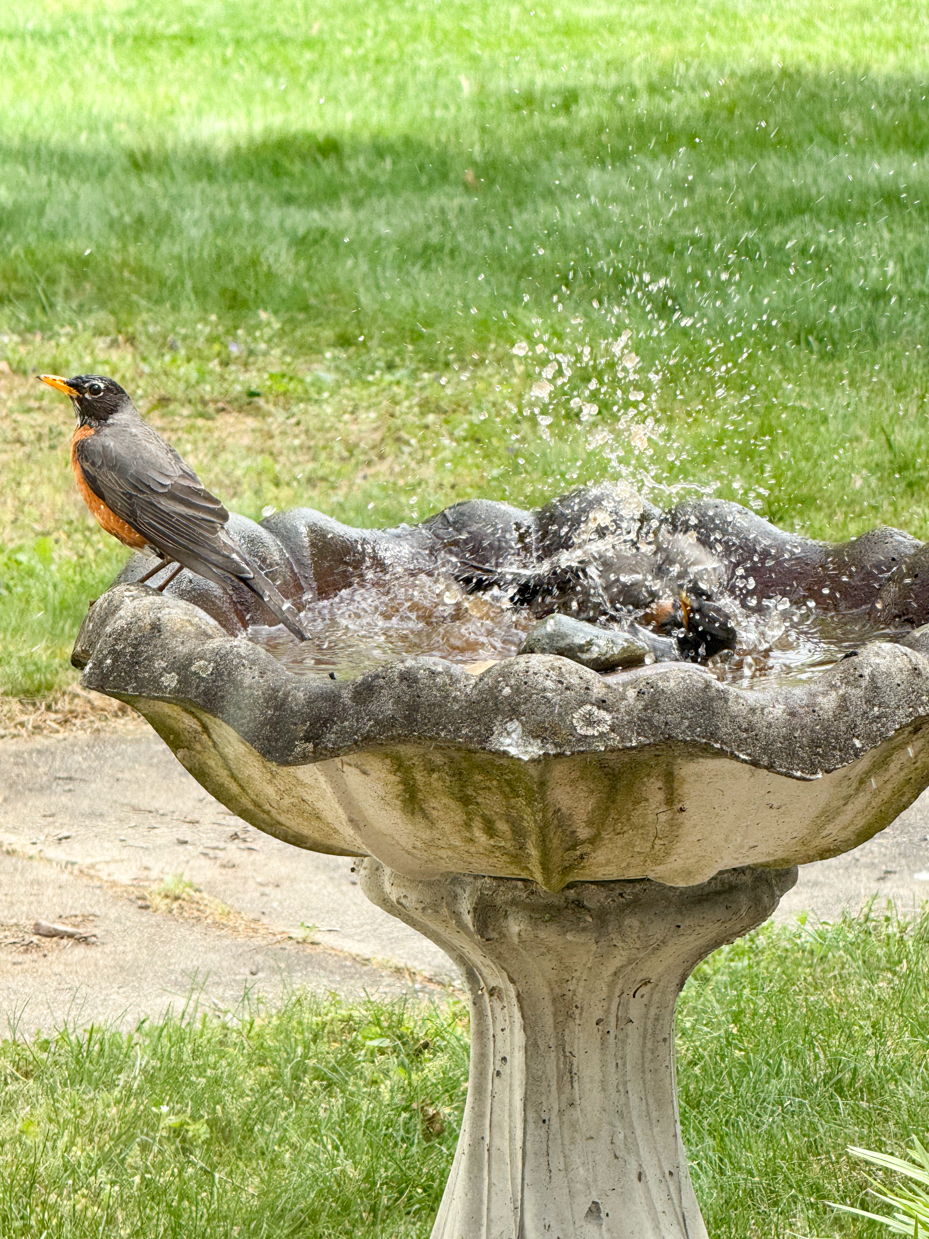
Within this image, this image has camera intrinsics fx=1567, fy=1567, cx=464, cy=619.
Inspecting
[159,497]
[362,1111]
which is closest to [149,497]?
[159,497]

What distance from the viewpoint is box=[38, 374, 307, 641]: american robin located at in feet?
8.77

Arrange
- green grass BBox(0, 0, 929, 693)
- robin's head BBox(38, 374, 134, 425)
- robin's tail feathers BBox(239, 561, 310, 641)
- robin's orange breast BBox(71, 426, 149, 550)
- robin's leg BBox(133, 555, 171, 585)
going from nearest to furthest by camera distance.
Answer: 1. robin's tail feathers BBox(239, 561, 310, 641)
2. robin's leg BBox(133, 555, 171, 585)
3. robin's orange breast BBox(71, 426, 149, 550)
4. robin's head BBox(38, 374, 134, 425)
5. green grass BBox(0, 0, 929, 693)

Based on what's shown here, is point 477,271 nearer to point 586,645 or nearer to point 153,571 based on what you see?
point 153,571

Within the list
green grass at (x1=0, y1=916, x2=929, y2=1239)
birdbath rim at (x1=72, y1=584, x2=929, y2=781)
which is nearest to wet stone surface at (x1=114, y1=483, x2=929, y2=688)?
birdbath rim at (x1=72, y1=584, x2=929, y2=781)

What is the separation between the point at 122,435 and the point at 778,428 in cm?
508

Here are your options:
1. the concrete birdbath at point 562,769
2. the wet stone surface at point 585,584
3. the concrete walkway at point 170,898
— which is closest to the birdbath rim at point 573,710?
the concrete birdbath at point 562,769

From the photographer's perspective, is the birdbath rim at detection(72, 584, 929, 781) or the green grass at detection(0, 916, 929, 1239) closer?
the birdbath rim at detection(72, 584, 929, 781)

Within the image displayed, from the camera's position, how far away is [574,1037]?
264 cm

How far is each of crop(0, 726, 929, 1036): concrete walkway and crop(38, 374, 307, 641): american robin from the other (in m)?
1.51

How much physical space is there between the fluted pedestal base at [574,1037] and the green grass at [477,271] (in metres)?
3.64

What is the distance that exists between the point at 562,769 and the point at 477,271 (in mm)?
7237

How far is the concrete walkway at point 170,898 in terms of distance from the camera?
4152 mm

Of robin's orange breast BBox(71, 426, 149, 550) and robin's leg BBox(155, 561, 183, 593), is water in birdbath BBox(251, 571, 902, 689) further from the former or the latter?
robin's orange breast BBox(71, 426, 149, 550)

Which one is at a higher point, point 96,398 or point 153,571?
point 96,398
